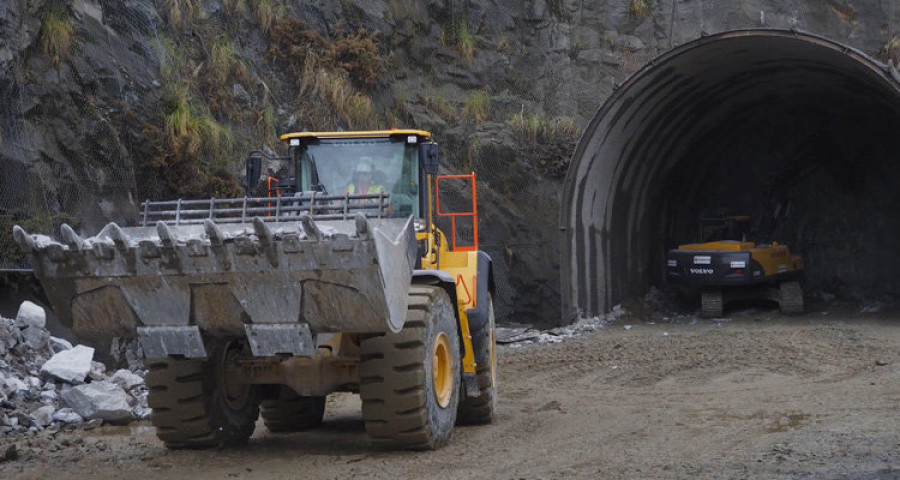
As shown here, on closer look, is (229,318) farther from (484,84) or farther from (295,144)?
(484,84)

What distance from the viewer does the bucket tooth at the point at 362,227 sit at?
636 centimetres

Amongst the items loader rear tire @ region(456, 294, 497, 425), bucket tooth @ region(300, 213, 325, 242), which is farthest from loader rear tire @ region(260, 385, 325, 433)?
bucket tooth @ region(300, 213, 325, 242)

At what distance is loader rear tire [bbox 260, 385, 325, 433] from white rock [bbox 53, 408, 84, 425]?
7.07 feet

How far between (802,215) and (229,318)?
19494mm

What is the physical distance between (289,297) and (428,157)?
230 centimetres

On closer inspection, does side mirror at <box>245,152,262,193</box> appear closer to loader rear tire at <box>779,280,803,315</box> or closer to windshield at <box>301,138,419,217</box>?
windshield at <box>301,138,419,217</box>

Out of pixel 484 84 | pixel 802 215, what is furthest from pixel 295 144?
pixel 802 215

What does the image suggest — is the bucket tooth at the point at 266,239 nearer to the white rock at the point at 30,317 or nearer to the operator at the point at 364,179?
the operator at the point at 364,179

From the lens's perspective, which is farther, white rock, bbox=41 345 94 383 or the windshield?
white rock, bbox=41 345 94 383

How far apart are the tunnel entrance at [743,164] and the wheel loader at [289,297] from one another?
998 centimetres

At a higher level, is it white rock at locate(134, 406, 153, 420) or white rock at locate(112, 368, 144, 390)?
white rock at locate(112, 368, 144, 390)

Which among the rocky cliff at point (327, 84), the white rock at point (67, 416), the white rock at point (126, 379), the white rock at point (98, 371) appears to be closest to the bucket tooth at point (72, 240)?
the white rock at point (67, 416)

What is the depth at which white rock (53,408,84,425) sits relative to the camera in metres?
10.3

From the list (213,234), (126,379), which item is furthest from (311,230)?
(126,379)
